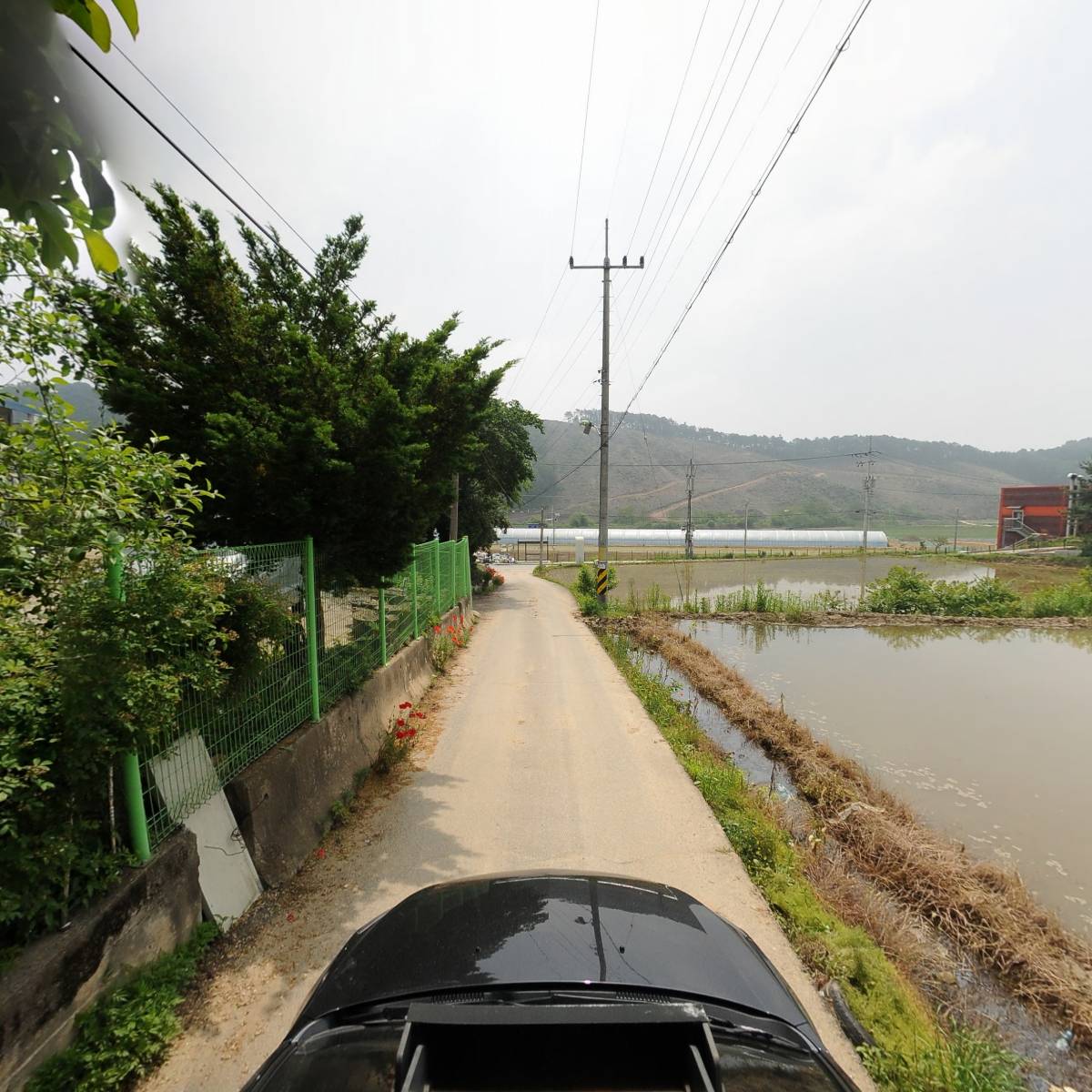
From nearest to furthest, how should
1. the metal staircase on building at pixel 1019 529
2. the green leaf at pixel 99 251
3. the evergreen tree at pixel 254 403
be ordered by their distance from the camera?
the green leaf at pixel 99 251
the evergreen tree at pixel 254 403
the metal staircase on building at pixel 1019 529

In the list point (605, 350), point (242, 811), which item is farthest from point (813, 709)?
point (605, 350)

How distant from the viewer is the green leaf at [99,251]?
118cm

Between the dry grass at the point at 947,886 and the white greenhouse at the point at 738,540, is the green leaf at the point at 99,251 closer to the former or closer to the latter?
the dry grass at the point at 947,886

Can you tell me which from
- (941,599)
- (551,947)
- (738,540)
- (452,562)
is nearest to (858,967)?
(551,947)

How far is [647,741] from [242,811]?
4733mm

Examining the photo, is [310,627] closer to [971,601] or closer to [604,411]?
[604,411]

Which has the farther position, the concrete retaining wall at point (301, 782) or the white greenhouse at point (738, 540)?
the white greenhouse at point (738, 540)

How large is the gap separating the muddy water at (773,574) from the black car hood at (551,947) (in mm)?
20198

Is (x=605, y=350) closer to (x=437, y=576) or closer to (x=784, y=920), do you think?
(x=437, y=576)

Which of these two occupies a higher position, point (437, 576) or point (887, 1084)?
point (437, 576)

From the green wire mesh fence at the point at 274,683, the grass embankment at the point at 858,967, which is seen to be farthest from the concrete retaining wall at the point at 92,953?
the grass embankment at the point at 858,967

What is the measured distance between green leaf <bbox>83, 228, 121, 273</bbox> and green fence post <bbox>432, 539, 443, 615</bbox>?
10116 millimetres

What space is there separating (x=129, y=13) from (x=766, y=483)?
531ft

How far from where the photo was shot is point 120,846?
9.11ft
